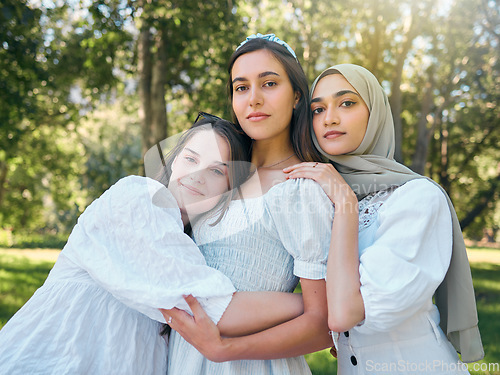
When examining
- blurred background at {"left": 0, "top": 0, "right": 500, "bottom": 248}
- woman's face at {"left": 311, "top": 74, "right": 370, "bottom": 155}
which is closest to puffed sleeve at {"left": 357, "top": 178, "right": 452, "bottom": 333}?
woman's face at {"left": 311, "top": 74, "right": 370, "bottom": 155}

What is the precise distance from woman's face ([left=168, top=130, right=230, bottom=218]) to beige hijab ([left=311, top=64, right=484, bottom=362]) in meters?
0.59

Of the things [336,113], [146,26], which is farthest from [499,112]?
[336,113]

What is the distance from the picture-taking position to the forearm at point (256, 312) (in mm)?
1764

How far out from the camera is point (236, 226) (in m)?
2.06

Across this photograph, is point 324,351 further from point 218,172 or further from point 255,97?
point 255,97

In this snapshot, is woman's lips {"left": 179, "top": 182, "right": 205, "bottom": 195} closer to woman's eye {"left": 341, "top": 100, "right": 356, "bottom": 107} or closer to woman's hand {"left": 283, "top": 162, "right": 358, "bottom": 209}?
woman's hand {"left": 283, "top": 162, "right": 358, "bottom": 209}

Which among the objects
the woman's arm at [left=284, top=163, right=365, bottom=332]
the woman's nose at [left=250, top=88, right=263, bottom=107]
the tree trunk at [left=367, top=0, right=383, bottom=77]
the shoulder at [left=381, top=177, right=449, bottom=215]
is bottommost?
the woman's arm at [left=284, top=163, right=365, bottom=332]

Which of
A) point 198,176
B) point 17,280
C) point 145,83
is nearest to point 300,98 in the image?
point 198,176

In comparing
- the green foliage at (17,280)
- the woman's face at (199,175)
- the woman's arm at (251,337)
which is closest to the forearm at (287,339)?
the woman's arm at (251,337)

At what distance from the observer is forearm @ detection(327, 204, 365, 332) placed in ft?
5.67

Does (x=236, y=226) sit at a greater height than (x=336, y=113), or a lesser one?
lesser

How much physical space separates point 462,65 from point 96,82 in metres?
9.46

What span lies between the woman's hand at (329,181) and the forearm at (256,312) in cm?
49

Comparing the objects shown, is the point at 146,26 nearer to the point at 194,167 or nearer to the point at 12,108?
the point at 12,108
